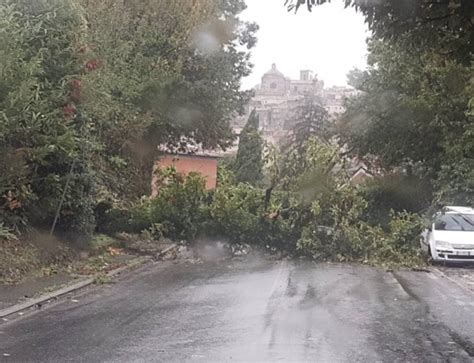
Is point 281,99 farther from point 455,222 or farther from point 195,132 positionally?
point 455,222

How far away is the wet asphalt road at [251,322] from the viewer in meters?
9.09

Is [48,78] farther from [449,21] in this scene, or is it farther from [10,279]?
[449,21]

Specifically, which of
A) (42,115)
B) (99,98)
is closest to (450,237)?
(99,98)

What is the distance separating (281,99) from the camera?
12156 centimetres

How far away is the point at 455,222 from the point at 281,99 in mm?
98847

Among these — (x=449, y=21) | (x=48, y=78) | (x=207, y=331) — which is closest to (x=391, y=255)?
(x=48, y=78)

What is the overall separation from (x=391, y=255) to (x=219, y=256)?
17.5 feet

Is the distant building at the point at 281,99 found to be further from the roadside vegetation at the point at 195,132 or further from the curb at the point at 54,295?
the curb at the point at 54,295

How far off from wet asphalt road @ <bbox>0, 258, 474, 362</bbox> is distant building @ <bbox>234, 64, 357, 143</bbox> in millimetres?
35016

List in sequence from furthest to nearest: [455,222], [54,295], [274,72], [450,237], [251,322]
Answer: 1. [274,72]
2. [455,222]
3. [450,237]
4. [54,295]
5. [251,322]

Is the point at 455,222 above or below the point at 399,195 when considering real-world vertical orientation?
below

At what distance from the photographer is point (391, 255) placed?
23.2 metres

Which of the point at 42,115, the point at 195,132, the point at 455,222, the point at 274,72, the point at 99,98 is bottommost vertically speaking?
the point at 455,222

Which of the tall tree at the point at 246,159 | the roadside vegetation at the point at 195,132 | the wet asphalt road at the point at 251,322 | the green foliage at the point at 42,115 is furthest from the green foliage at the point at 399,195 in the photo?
the tall tree at the point at 246,159
